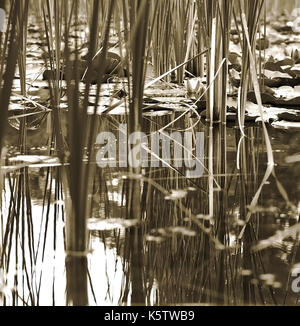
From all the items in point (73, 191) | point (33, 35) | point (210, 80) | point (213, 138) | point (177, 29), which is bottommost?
point (73, 191)

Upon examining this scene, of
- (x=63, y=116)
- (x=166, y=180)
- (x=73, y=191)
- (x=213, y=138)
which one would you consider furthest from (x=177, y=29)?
(x=73, y=191)

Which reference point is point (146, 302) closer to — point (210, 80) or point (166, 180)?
point (166, 180)

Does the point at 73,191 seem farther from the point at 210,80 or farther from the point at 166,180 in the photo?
the point at 210,80

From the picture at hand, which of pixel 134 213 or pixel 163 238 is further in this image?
pixel 134 213

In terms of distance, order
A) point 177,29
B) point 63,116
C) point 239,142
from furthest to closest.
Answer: point 177,29
point 63,116
point 239,142

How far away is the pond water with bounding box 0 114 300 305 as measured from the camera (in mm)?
709

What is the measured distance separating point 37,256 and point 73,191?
90 mm

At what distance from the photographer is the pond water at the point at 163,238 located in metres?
0.71

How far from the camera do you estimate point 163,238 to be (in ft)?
2.81

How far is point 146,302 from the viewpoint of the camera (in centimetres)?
69
